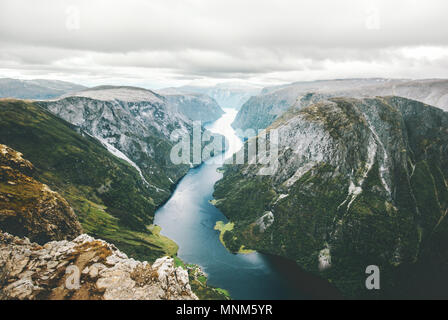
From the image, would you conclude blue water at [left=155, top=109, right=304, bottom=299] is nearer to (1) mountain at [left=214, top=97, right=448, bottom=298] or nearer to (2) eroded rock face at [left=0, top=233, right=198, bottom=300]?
(1) mountain at [left=214, top=97, right=448, bottom=298]

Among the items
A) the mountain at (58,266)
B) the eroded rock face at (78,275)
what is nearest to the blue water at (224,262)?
the mountain at (58,266)

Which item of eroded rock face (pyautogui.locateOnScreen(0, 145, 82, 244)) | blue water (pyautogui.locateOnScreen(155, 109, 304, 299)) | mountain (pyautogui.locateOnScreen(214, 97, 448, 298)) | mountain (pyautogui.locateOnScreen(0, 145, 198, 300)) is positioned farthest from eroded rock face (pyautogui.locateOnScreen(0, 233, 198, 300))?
mountain (pyautogui.locateOnScreen(214, 97, 448, 298))

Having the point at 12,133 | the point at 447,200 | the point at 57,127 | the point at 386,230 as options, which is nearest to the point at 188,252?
the point at 386,230

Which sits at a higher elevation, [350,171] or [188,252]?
[350,171]
